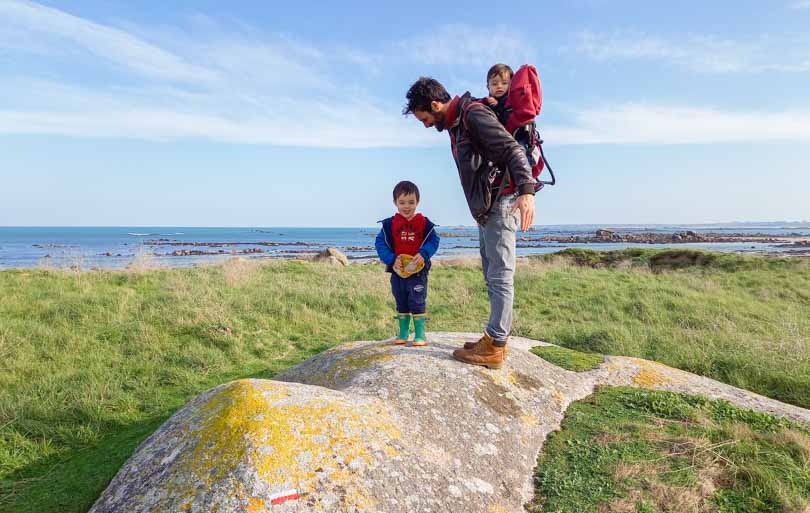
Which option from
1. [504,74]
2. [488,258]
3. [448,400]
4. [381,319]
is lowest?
[381,319]

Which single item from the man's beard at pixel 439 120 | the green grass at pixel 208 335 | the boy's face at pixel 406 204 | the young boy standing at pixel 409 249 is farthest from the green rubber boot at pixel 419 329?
the green grass at pixel 208 335

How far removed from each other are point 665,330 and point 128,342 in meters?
9.40

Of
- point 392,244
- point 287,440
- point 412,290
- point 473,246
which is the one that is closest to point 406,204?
point 392,244

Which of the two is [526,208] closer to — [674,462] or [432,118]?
[432,118]

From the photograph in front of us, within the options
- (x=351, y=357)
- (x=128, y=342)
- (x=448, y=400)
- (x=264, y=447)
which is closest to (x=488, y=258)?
(x=448, y=400)

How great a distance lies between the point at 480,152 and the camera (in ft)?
13.2

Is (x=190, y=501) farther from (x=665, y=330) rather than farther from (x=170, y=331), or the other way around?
(x=665, y=330)

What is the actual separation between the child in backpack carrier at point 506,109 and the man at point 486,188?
20 centimetres

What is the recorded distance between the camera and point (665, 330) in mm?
8719

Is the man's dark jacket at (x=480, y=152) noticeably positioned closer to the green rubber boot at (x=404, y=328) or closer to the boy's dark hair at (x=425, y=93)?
the boy's dark hair at (x=425, y=93)

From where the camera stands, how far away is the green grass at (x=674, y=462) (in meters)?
2.88

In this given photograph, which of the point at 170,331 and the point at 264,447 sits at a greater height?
the point at 264,447

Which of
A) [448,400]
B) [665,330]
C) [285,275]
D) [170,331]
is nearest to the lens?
[448,400]

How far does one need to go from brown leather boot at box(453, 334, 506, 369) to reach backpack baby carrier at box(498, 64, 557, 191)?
148 centimetres
